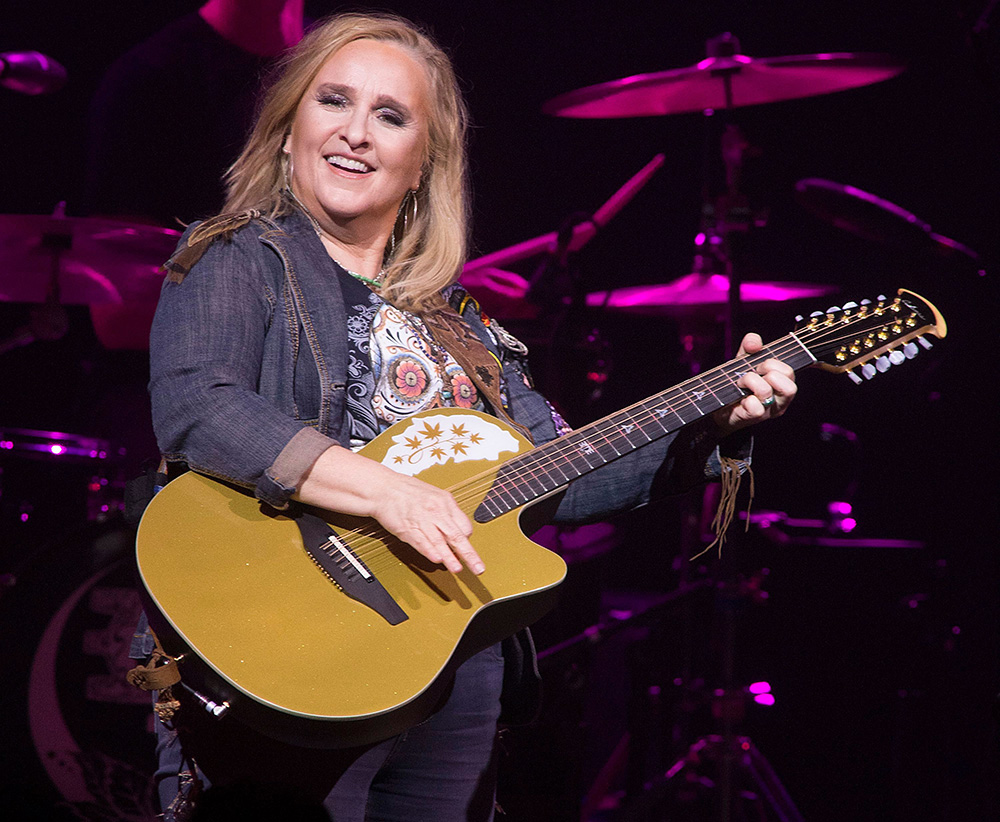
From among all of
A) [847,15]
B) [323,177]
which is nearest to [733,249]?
[847,15]

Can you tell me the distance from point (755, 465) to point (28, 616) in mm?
3168

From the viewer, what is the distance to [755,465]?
4551 millimetres

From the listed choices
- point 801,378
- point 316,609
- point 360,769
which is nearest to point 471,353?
point 316,609

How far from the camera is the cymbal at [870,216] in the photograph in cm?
335

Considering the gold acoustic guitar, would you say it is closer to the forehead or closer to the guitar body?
the guitar body

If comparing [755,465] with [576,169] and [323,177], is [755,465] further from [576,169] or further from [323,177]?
[323,177]

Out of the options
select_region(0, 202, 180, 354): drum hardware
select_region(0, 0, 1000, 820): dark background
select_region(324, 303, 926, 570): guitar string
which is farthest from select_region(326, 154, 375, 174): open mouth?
select_region(0, 0, 1000, 820): dark background

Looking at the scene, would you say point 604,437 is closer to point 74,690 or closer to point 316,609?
point 316,609

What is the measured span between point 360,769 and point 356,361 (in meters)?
0.70

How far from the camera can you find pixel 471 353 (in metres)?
1.92

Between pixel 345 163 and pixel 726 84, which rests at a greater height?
pixel 726 84

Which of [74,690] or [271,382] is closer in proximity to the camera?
[271,382]

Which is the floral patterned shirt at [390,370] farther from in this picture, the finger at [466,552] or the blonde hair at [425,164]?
the finger at [466,552]

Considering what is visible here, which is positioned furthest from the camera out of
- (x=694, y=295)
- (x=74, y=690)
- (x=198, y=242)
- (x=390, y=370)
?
(x=694, y=295)
